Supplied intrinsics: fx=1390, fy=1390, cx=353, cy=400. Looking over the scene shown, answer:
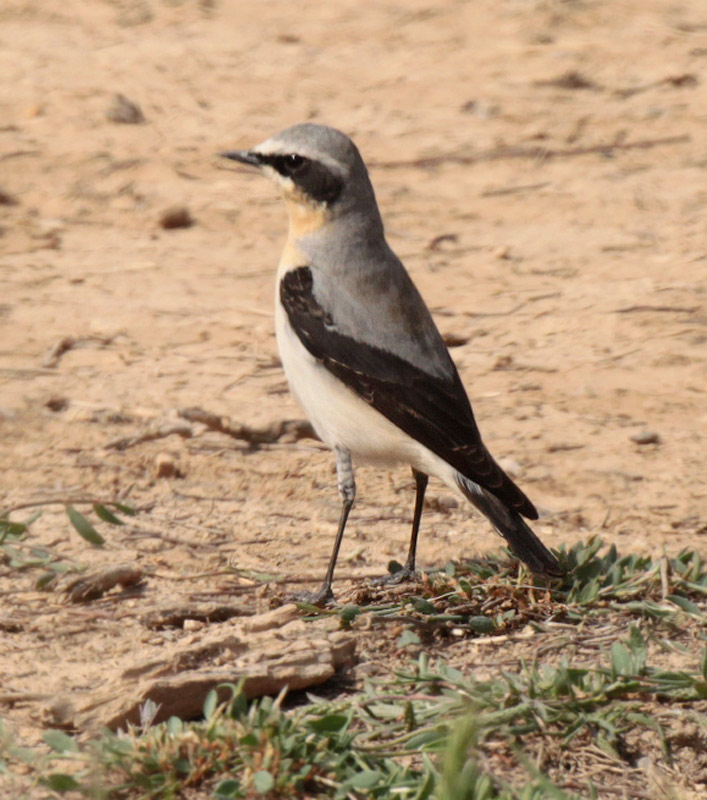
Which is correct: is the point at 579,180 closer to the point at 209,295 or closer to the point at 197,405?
the point at 209,295

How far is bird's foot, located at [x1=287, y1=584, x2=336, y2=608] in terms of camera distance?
4.98 metres

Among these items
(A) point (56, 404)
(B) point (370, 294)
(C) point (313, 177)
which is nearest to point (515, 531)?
(B) point (370, 294)

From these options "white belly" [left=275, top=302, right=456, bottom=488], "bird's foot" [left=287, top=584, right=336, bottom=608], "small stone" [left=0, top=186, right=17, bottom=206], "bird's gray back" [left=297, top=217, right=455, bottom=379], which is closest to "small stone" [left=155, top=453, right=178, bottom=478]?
"white belly" [left=275, top=302, right=456, bottom=488]

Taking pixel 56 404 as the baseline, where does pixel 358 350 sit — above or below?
above

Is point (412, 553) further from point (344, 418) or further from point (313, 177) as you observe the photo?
point (313, 177)

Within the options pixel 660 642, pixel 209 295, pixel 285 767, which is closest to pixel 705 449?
pixel 660 642

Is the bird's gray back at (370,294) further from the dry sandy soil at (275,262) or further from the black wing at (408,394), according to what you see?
the dry sandy soil at (275,262)

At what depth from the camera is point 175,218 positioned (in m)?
9.20

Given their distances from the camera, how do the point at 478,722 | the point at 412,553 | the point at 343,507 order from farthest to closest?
the point at 343,507 < the point at 412,553 < the point at 478,722

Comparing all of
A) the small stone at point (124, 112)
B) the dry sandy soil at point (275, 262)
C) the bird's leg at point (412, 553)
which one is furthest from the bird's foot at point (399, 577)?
the small stone at point (124, 112)

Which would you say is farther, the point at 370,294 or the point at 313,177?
the point at 313,177

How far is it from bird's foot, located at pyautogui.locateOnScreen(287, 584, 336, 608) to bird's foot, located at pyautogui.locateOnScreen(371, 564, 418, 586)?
0.18 metres

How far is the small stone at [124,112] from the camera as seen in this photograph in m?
10.4

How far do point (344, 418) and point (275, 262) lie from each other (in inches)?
139
